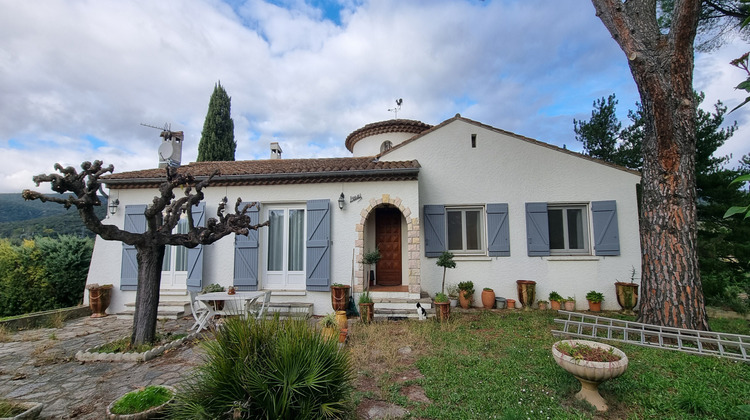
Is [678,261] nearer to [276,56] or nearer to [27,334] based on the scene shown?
[276,56]

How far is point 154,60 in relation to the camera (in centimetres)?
867

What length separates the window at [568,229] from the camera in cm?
827

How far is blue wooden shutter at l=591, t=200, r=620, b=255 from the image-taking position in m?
7.87

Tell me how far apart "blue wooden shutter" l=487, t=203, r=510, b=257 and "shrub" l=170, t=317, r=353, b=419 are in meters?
6.35

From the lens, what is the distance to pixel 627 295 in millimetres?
7484

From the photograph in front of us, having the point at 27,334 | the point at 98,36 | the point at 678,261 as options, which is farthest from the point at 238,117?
the point at 678,261

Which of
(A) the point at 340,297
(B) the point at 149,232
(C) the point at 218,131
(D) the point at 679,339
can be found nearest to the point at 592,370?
(D) the point at 679,339

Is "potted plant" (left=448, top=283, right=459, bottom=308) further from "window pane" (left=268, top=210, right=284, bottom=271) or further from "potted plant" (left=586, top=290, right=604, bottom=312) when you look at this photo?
"window pane" (left=268, top=210, right=284, bottom=271)

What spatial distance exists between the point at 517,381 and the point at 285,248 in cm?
603

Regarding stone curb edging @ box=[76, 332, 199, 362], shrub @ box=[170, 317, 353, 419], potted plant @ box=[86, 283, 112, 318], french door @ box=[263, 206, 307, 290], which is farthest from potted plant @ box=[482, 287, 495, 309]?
potted plant @ box=[86, 283, 112, 318]

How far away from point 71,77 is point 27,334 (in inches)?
259

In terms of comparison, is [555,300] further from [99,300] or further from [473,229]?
[99,300]

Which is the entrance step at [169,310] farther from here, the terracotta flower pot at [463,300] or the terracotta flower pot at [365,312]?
the terracotta flower pot at [463,300]

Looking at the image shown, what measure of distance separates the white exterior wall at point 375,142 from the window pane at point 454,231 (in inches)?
148
